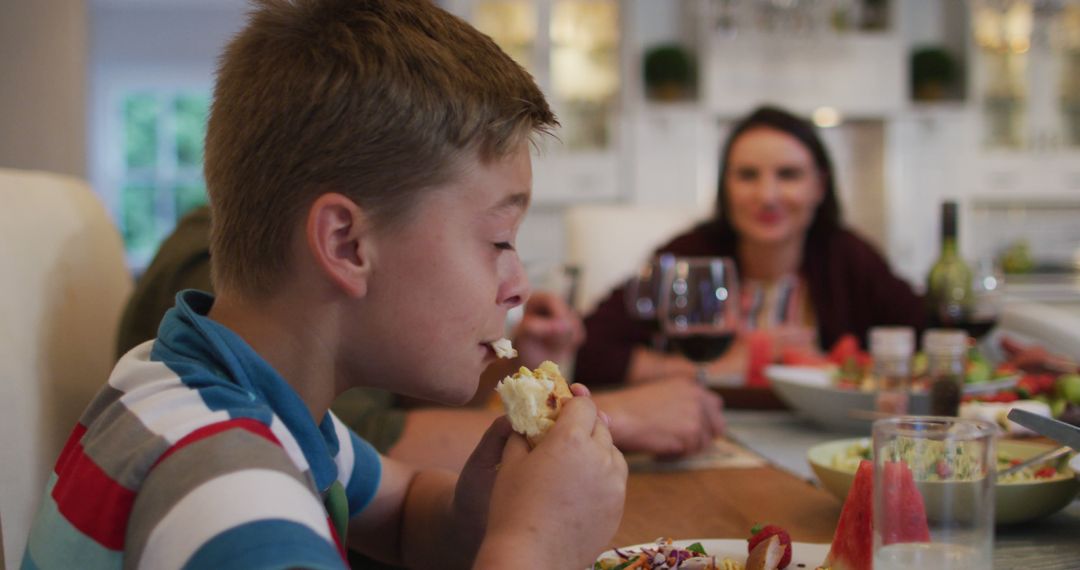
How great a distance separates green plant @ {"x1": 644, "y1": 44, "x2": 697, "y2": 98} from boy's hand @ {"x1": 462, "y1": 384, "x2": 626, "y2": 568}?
4.75 metres

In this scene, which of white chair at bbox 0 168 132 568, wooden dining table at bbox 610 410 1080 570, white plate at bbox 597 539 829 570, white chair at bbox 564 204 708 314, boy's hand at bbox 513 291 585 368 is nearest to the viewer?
white plate at bbox 597 539 829 570

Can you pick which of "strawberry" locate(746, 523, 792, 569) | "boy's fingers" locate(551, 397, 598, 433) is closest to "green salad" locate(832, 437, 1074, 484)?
"strawberry" locate(746, 523, 792, 569)

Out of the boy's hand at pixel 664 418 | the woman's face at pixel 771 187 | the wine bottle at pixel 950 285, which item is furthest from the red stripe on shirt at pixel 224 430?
the woman's face at pixel 771 187

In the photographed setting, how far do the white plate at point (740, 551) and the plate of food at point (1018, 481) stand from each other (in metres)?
0.16

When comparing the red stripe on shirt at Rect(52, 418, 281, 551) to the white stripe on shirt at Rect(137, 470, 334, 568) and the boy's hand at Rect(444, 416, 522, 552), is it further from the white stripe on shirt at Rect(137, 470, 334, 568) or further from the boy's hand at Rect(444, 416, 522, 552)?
the boy's hand at Rect(444, 416, 522, 552)

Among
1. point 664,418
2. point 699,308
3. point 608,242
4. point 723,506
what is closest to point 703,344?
point 699,308

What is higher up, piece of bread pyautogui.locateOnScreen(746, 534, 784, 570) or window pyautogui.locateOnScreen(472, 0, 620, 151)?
window pyautogui.locateOnScreen(472, 0, 620, 151)

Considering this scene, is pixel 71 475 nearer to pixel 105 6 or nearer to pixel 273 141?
pixel 273 141

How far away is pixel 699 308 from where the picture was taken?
155 cm

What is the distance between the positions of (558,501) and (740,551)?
0.59ft

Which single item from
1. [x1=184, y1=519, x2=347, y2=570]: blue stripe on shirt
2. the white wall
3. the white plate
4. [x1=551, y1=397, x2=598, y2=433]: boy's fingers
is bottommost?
the white plate

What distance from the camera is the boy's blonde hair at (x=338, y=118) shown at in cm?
75

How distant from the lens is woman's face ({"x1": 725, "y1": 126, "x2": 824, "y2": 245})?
2.76 m

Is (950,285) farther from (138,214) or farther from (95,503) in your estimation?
(138,214)
